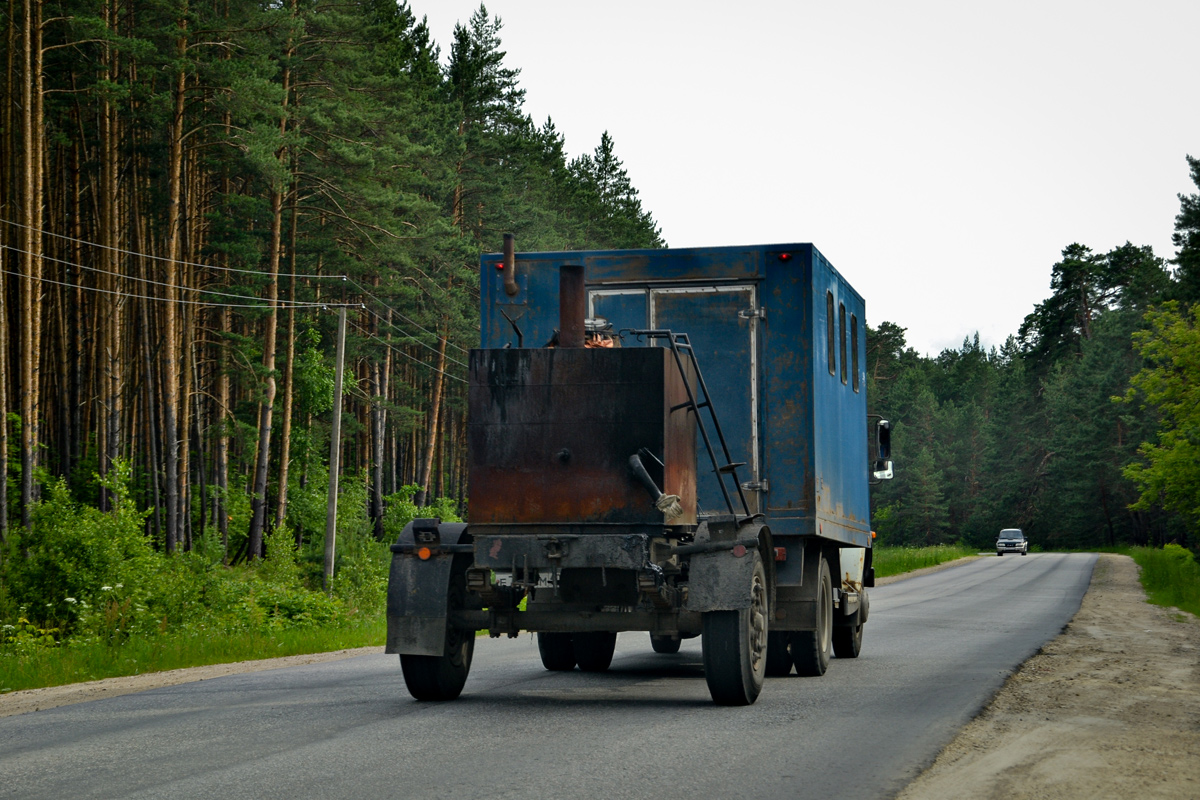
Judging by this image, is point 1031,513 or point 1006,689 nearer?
point 1006,689

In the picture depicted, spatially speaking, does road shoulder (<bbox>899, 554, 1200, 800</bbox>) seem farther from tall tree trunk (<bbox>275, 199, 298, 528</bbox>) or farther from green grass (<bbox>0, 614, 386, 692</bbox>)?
tall tree trunk (<bbox>275, 199, 298, 528</bbox>)

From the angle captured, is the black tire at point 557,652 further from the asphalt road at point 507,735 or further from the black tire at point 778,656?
the black tire at point 778,656

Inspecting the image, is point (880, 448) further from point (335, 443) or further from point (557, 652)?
point (335, 443)

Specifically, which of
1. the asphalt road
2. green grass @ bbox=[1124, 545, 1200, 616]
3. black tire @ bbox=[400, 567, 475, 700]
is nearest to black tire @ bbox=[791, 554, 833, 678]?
the asphalt road

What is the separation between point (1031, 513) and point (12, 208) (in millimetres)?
107014

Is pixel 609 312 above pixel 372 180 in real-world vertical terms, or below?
below

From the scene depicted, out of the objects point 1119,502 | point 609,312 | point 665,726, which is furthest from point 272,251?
point 1119,502

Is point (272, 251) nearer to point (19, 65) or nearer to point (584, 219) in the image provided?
point (19, 65)

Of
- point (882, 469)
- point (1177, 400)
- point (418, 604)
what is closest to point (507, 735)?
point (418, 604)

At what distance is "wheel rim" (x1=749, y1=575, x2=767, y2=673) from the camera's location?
10.2m

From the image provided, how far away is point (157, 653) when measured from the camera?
16.5 meters

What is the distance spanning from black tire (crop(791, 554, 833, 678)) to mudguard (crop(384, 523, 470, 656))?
12.8ft

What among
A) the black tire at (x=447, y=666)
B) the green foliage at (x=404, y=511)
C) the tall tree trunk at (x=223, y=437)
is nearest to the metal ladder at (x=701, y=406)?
the black tire at (x=447, y=666)

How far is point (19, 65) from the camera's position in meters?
31.8
